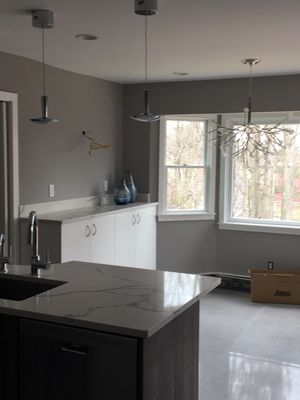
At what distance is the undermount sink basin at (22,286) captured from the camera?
238cm

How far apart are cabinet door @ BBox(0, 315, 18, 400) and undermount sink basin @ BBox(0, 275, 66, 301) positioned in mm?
412

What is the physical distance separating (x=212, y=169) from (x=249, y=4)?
322 centimetres

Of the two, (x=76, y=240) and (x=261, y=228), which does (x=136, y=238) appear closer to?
(x=76, y=240)

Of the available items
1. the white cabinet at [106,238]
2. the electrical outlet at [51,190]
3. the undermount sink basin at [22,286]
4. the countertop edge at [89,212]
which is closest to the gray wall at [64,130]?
the electrical outlet at [51,190]

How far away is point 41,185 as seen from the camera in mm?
4492

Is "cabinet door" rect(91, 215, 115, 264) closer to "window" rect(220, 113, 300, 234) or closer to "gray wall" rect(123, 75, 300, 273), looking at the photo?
"gray wall" rect(123, 75, 300, 273)

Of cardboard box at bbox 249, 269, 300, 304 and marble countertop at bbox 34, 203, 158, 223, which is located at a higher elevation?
marble countertop at bbox 34, 203, 158, 223

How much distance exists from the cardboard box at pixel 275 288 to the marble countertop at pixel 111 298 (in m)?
2.92

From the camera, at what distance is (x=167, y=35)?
3.35 metres

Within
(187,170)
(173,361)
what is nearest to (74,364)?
(173,361)

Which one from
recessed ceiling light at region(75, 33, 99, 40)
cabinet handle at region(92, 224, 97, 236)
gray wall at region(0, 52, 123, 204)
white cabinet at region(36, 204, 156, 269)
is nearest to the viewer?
recessed ceiling light at region(75, 33, 99, 40)

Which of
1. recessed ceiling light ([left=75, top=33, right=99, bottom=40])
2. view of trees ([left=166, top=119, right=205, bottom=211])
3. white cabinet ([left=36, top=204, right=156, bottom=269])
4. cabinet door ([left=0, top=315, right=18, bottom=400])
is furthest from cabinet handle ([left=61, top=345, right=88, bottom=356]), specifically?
view of trees ([left=166, top=119, right=205, bottom=211])

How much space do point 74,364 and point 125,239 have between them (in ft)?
10.4

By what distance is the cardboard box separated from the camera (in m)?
5.16
